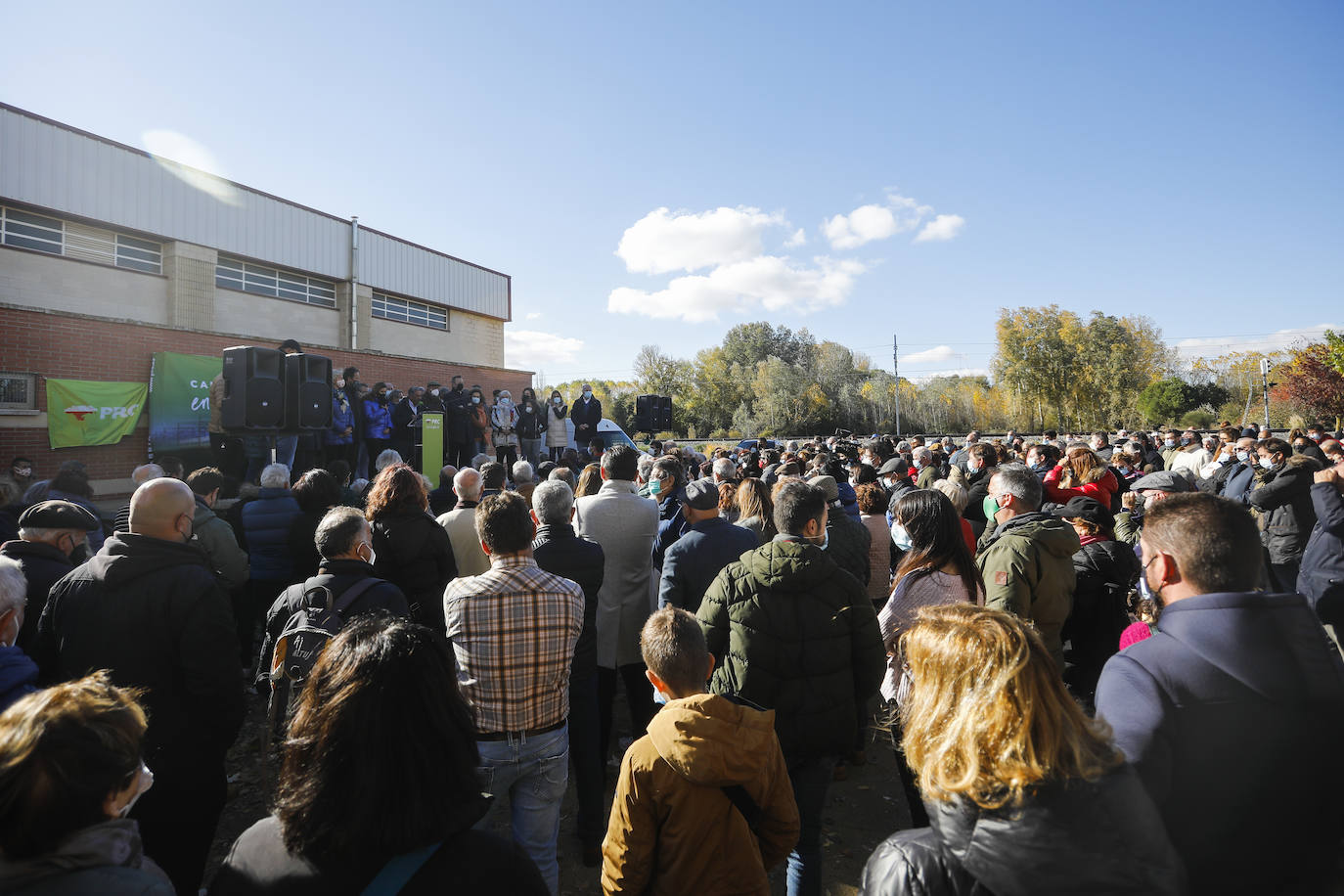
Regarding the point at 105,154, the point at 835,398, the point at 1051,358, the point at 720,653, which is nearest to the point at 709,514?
the point at 720,653

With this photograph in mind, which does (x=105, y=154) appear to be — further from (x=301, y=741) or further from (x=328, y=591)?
(x=301, y=741)

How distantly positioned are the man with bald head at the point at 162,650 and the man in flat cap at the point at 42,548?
59 cm

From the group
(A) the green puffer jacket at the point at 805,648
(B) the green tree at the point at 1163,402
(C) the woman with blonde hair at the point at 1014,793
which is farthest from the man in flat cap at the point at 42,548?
(B) the green tree at the point at 1163,402

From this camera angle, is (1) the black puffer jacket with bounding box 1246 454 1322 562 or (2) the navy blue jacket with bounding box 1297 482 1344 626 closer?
(2) the navy blue jacket with bounding box 1297 482 1344 626

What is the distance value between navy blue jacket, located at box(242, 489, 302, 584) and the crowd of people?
0.07ft

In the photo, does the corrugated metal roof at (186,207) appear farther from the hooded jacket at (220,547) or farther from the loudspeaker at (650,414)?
the hooded jacket at (220,547)

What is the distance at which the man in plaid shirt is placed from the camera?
99.4 inches

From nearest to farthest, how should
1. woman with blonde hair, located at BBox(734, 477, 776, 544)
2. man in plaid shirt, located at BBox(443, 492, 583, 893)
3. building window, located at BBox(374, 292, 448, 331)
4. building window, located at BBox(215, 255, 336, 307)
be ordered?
1. man in plaid shirt, located at BBox(443, 492, 583, 893)
2. woman with blonde hair, located at BBox(734, 477, 776, 544)
3. building window, located at BBox(215, 255, 336, 307)
4. building window, located at BBox(374, 292, 448, 331)

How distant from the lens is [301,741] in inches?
48.3

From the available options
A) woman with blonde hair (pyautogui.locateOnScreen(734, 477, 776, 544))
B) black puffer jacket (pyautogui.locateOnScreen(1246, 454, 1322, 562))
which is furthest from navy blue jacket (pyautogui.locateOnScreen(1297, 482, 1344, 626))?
woman with blonde hair (pyautogui.locateOnScreen(734, 477, 776, 544))

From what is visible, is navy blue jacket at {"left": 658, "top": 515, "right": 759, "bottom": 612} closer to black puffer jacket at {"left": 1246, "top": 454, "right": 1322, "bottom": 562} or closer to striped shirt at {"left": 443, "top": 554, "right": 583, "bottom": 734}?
striped shirt at {"left": 443, "top": 554, "right": 583, "bottom": 734}

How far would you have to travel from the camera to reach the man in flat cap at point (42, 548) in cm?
293

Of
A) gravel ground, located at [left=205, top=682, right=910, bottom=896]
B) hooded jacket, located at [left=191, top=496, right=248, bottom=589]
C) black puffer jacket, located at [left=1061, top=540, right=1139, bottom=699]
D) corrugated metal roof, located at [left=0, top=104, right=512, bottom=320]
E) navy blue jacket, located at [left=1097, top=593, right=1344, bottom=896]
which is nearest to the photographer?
navy blue jacket, located at [left=1097, top=593, right=1344, bottom=896]

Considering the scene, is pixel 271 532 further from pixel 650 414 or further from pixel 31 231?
pixel 31 231
